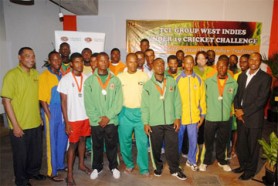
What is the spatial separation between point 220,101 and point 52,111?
2683mm

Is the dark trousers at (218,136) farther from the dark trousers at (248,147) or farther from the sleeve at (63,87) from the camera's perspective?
the sleeve at (63,87)

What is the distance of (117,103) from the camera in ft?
11.5

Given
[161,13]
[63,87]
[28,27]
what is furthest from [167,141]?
[28,27]

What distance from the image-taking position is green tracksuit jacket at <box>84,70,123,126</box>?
11.1 feet

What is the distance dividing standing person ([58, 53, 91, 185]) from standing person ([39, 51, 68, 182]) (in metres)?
0.31

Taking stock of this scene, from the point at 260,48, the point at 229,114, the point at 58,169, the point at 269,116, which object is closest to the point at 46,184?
the point at 58,169

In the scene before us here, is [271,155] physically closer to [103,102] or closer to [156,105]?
[156,105]

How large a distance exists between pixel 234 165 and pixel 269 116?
3.63 m

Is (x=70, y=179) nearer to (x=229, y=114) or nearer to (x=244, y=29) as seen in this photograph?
(x=229, y=114)

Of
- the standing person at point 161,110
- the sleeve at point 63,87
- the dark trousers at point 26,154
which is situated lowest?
the dark trousers at point 26,154

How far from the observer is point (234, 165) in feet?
13.9

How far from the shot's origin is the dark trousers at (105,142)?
3.54 meters

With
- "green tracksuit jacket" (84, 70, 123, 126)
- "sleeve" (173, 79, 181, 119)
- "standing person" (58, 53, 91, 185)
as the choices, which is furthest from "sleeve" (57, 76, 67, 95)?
"sleeve" (173, 79, 181, 119)

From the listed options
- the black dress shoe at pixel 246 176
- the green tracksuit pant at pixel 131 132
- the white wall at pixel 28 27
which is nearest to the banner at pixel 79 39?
the white wall at pixel 28 27
